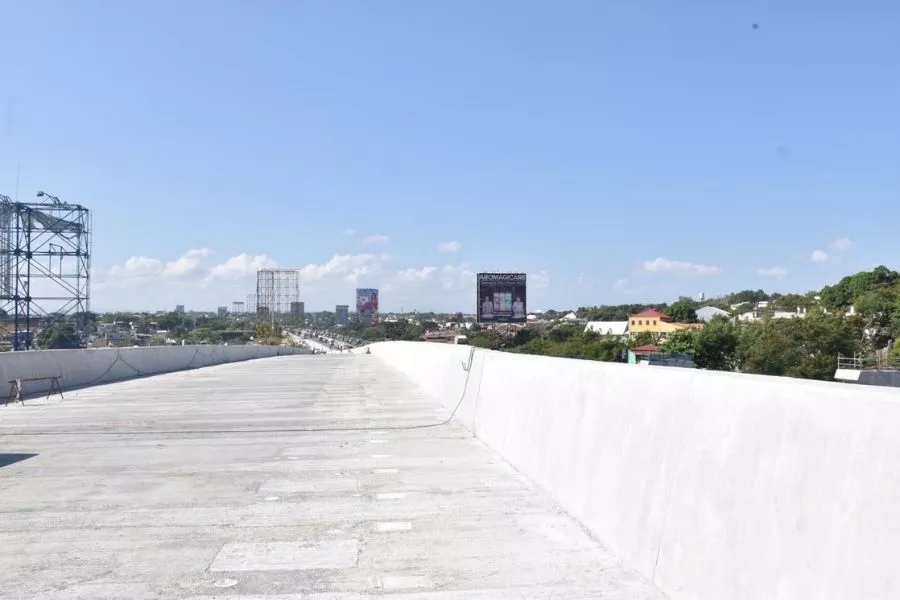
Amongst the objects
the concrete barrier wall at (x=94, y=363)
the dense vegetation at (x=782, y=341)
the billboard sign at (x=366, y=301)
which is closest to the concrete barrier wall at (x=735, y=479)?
the concrete barrier wall at (x=94, y=363)

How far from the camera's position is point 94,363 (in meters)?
27.5

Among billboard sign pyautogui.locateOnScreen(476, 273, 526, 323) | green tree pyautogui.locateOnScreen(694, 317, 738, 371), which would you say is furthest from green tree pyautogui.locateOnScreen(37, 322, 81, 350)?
green tree pyautogui.locateOnScreen(694, 317, 738, 371)

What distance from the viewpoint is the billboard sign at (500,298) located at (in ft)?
358

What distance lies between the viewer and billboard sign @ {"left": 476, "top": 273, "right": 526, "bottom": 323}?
358ft

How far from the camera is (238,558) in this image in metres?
6.49

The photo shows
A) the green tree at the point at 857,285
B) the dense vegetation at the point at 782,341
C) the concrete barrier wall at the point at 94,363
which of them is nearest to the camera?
the concrete barrier wall at the point at 94,363

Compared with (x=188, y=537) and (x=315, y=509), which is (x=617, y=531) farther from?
(x=188, y=537)

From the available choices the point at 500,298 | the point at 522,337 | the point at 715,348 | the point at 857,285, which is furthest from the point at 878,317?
the point at 500,298

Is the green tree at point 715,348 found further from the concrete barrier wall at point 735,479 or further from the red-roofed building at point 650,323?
the concrete barrier wall at point 735,479

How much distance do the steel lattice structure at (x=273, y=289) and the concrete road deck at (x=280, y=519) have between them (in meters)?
141

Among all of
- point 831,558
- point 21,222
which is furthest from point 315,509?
→ point 21,222

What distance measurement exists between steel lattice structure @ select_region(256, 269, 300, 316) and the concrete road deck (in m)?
141

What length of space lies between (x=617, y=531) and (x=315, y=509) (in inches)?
126

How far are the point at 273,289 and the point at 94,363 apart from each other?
428ft
